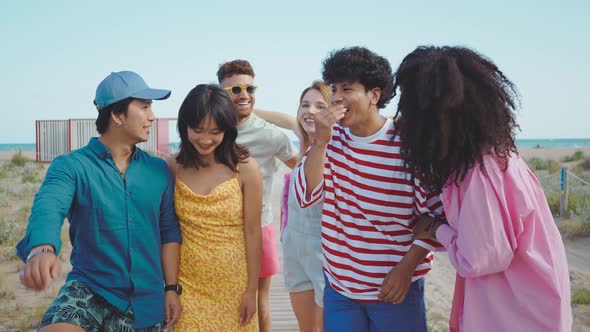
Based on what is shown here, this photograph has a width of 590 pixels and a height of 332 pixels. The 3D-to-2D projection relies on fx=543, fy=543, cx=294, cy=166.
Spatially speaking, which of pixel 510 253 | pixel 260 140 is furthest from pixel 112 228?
pixel 510 253

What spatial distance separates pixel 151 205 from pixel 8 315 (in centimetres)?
392

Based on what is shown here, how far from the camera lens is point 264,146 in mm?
3898

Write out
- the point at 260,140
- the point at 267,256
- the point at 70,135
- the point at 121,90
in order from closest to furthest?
the point at 121,90 → the point at 267,256 → the point at 260,140 → the point at 70,135

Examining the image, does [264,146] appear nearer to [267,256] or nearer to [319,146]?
[267,256]

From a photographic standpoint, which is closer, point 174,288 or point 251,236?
point 174,288

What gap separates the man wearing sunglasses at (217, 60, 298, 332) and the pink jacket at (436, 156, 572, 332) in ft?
6.47

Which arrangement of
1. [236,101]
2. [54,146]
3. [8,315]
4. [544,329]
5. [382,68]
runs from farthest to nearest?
[54,146]
[8,315]
[236,101]
[382,68]
[544,329]

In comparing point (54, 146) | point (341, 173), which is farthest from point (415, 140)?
point (54, 146)

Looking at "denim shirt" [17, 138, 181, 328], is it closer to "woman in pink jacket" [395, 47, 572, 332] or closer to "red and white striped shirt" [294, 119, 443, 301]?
"red and white striped shirt" [294, 119, 443, 301]

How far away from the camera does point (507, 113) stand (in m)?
2.11

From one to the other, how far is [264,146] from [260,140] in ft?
0.17

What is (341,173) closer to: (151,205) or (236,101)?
(151,205)

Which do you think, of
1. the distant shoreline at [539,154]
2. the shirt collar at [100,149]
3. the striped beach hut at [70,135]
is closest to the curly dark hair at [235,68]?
the shirt collar at [100,149]

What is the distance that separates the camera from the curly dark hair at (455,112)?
6.65ft
